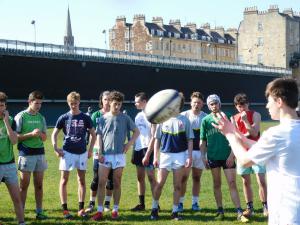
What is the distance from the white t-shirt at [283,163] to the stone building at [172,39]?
98560 millimetres

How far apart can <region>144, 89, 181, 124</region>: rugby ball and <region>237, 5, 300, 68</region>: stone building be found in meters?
93.9

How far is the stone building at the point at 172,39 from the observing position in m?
104

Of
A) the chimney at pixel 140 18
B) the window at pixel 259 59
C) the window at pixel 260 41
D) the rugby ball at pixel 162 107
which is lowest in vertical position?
the rugby ball at pixel 162 107

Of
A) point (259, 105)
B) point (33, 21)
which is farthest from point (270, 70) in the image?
point (33, 21)

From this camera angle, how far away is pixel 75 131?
10.3 metres

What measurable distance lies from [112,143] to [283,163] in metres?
5.73

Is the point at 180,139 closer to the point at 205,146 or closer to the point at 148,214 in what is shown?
the point at 205,146

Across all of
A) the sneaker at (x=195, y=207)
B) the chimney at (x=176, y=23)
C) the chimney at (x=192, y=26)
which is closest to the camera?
the sneaker at (x=195, y=207)

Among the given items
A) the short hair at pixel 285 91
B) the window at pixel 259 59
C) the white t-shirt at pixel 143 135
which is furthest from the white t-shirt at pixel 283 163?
the window at pixel 259 59

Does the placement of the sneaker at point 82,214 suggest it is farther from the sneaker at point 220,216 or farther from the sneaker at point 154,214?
the sneaker at point 220,216

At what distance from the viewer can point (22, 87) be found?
51906mm

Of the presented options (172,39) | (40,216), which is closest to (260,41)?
(172,39)

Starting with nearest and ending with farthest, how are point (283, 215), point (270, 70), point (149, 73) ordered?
point (283, 215), point (149, 73), point (270, 70)

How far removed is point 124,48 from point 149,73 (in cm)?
4462
